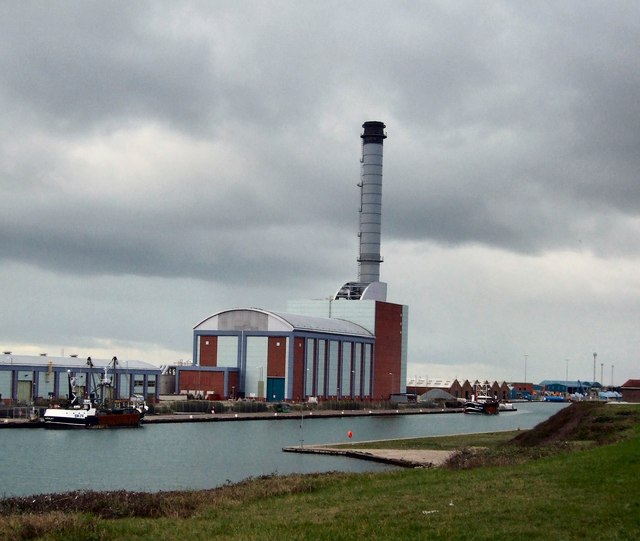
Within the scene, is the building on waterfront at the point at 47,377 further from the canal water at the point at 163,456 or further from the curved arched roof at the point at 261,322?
the canal water at the point at 163,456

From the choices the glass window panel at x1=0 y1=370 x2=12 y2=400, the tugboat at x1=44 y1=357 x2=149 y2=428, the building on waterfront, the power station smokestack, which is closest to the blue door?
the building on waterfront

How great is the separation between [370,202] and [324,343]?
73.0 ft

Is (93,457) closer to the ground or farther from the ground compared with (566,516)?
closer to the ground

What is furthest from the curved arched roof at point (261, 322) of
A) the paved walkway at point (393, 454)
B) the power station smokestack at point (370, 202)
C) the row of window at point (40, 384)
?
the paved walkway at point (393, 454)

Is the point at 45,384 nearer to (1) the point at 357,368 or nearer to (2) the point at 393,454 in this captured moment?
(1) the point at 357,368

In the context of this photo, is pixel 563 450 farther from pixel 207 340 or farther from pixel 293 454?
pixel 207 340

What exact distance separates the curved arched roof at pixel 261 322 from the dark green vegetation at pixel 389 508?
9700cm

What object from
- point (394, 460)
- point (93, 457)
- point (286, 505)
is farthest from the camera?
point (93, 457)

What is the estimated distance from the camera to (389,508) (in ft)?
73.9

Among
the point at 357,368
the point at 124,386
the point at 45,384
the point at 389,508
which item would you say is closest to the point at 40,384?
the point at 45,384

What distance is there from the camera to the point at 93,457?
61.1m

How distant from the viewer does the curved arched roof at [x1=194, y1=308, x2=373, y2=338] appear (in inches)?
5113

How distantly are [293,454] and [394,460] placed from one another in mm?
12556

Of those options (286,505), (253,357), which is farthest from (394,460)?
(253,357)
